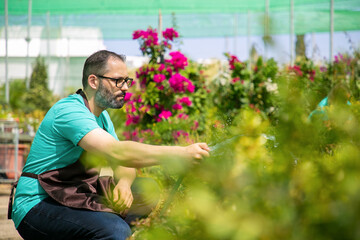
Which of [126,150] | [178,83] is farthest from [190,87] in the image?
[126,150]

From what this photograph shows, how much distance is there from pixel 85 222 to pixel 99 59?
74 centimetres

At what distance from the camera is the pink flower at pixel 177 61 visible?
6477 mm

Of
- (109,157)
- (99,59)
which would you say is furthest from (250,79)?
(109,157)

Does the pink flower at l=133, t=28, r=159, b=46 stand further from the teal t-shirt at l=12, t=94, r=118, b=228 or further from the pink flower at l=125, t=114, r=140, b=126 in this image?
the teal t-shirt at l=12, t=94, r=118, b=228

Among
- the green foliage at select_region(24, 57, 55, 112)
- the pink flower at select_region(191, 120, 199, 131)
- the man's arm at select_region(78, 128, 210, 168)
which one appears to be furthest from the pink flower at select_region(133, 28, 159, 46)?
the green foliage at select_region(24, 57, 55, 112)

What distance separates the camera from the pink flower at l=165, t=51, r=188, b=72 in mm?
6477

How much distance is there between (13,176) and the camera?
616 cm

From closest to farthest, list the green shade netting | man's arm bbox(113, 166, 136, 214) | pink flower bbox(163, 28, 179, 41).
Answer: man's arm bbox(113, 166, 136, 214) < pink flower bbox(163, 28, 179, 41) < the green shade netting

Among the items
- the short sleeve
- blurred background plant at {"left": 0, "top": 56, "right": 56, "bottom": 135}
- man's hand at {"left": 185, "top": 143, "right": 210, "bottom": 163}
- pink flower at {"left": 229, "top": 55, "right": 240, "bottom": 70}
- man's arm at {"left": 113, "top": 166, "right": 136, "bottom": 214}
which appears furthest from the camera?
blurred background plant at {"left": 0, "top": 56, "right": 56, "bottom": 135}

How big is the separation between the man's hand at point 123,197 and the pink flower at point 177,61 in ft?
14.5

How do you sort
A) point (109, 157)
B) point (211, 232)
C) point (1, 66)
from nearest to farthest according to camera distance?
point (211, 232) < point (109, 157) < point (1, 66)

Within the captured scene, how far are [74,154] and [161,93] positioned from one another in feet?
14.6

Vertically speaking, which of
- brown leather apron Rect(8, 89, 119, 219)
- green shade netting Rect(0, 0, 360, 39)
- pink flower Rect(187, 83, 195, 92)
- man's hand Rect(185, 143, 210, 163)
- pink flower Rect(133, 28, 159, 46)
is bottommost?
brown leather apron Rect(8, 89, 119, 219)

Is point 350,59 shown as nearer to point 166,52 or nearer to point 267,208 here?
point 166,52
